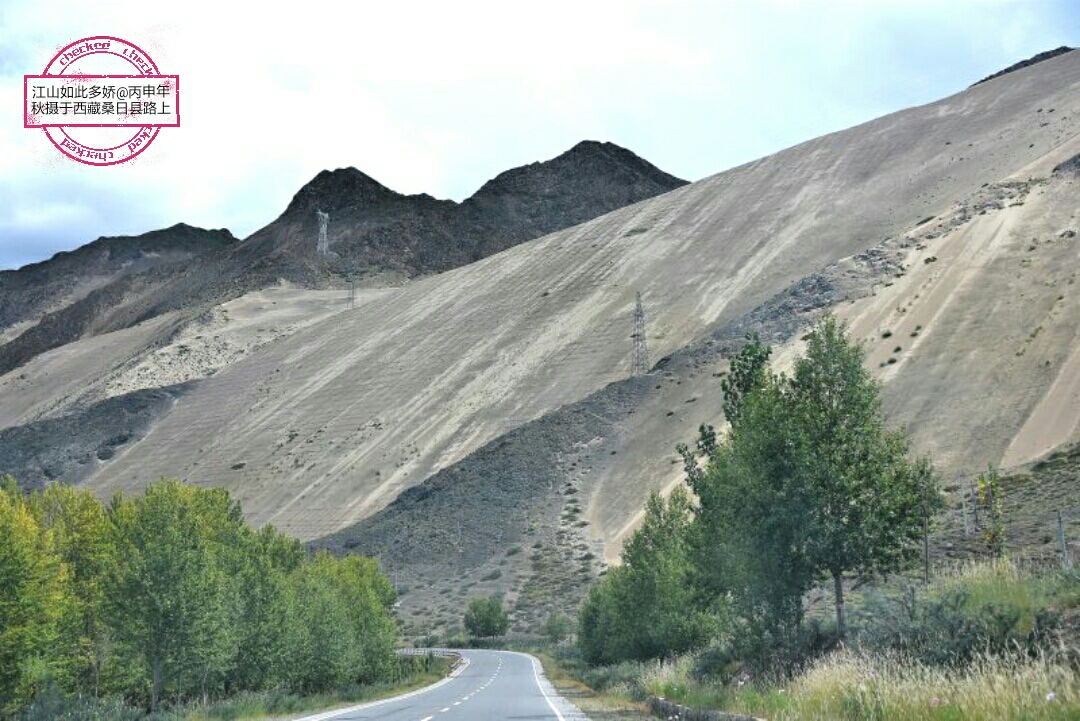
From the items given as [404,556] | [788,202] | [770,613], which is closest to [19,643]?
[770,613]

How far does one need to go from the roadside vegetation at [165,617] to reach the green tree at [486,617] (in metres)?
32.9

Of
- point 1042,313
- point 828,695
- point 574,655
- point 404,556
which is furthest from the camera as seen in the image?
point 404,556

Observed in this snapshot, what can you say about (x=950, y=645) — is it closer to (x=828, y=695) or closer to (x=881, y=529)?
(x=828, y=695)

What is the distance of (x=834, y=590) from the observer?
27219 millimetres

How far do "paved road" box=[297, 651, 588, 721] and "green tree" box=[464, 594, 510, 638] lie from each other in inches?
1122

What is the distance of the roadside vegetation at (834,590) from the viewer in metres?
12.0

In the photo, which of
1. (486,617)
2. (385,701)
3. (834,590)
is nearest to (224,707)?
(385,701)

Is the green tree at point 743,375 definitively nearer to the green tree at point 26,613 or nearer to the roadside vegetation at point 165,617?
the roadside vegetation at point 165,617

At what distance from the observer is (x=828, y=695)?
14438mm

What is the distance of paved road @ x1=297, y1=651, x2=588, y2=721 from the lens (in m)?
26.1

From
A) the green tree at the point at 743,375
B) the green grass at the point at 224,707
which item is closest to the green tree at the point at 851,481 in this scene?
the green tree at the point at 743,375

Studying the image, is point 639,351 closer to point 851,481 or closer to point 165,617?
point 165,617

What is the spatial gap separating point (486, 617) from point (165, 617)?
58.8 metres

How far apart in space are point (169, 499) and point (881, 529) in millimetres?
26551
